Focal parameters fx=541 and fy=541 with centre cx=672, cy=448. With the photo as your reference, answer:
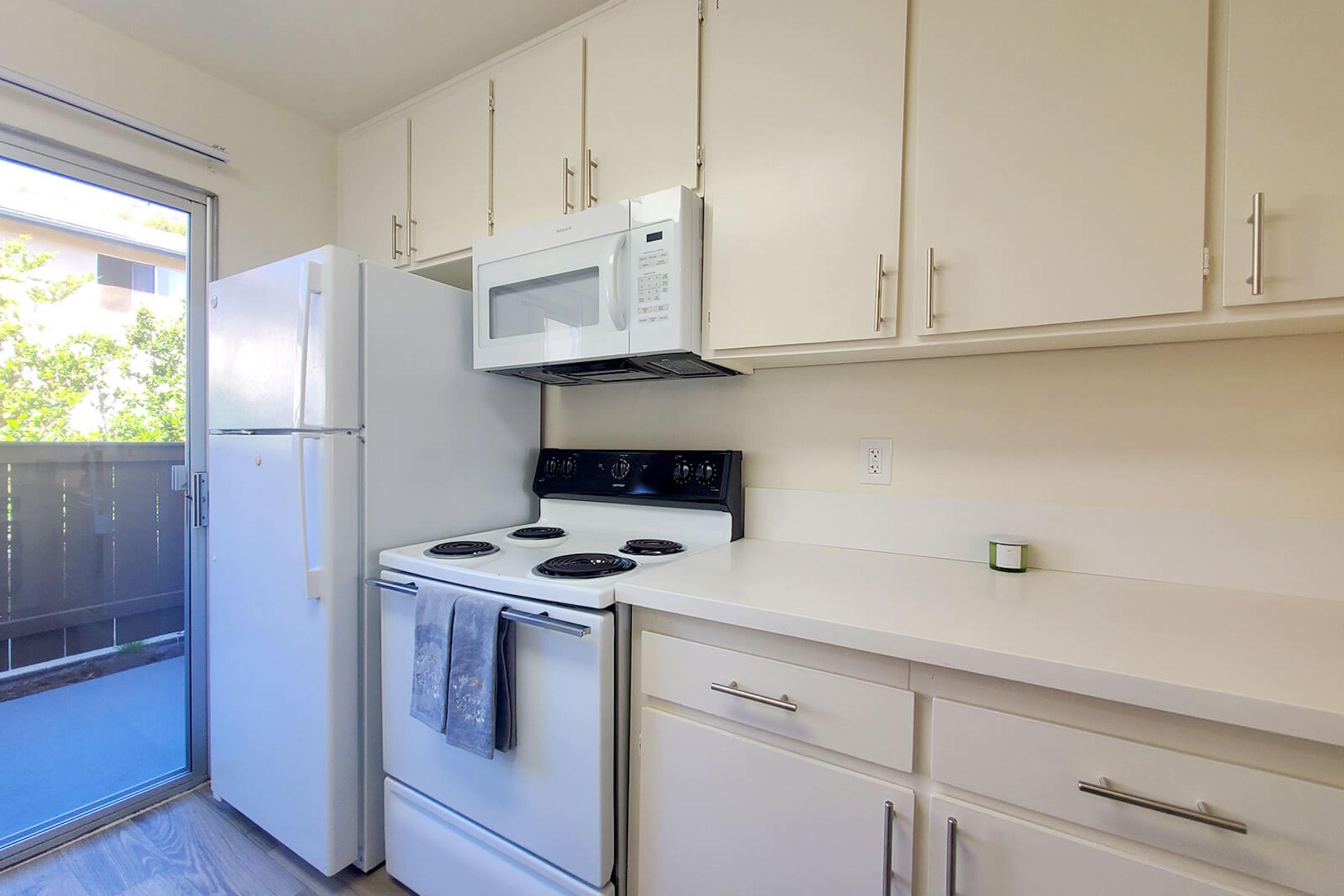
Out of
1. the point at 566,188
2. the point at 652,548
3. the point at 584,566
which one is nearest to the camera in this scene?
the point at 584,566

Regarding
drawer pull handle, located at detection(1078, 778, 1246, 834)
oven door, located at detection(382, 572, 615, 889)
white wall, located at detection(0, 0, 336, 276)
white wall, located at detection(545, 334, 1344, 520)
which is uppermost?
white wall, located at detection(0, 0, 336, 276)

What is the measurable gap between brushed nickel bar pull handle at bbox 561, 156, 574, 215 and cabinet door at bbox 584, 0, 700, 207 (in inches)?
2.6

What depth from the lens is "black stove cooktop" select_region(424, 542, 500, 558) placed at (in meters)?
1.47

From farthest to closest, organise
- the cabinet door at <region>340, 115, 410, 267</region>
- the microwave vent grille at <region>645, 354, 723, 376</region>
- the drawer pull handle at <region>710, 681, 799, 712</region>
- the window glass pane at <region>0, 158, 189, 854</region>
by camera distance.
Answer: the cabinet door at <region>340, 115, 410, 267</region> < the window glass pane at <region>0, 158, 189, 854</region> < the microwave vent grille at <region>645, 354, 723, 376</region> < the drawer pull handle at <region>710, 681, 799, 712</region>

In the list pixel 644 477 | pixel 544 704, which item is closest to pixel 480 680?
pixel 544 704

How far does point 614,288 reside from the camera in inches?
57.4

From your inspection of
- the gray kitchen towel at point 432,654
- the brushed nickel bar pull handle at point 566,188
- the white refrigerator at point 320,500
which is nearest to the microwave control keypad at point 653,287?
the brushed nickel bar pull handle at point 566,188

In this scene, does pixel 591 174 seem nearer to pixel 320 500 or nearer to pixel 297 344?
pixel 297 344

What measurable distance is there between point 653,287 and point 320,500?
1055 millimetres

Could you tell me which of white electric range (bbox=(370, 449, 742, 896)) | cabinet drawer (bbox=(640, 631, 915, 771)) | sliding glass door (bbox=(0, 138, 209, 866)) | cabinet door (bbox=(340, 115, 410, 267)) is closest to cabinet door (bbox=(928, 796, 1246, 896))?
cabinet drawer (bbox=(640, 631, 915, 771))

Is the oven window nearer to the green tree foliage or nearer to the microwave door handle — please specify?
the microwave door handle

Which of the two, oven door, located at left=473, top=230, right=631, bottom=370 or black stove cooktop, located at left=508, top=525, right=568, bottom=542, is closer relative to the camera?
oven door, located at left=473, top=230, right=631, bottom=370

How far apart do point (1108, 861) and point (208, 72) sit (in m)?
3.23

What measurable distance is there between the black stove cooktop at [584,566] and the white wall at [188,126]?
1.80 m
